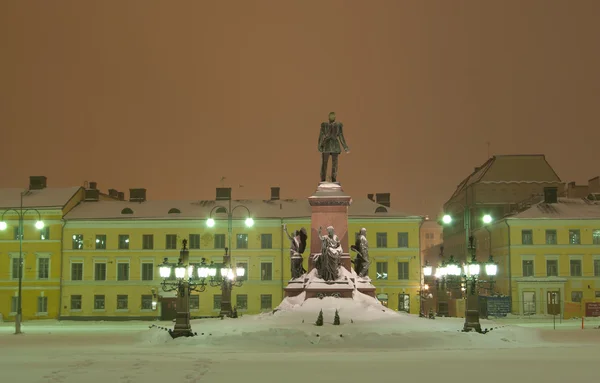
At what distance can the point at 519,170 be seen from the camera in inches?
3878

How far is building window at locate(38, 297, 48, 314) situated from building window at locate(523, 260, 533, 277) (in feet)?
132

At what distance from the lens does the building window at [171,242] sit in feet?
270

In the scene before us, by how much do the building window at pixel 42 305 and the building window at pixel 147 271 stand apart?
27.8 ft

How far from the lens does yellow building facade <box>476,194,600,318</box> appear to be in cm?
7756

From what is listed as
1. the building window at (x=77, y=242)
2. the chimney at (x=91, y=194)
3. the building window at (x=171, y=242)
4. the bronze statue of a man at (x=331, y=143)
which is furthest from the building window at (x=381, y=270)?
the bronze statue of a man at (x=331, y=143)

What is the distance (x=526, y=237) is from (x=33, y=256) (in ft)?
138

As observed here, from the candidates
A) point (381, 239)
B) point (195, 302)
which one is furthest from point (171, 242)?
point (381, 239)

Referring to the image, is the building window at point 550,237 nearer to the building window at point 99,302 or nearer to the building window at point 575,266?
the building window at point 575,266

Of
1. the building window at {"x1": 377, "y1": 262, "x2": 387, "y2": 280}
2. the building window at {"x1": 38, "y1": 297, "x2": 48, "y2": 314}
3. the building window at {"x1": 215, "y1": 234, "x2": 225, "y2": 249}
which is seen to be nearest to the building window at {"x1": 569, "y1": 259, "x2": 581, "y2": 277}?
the building window at {"x1": 377, "y1": 262, "x2": 387, "y2": 280}

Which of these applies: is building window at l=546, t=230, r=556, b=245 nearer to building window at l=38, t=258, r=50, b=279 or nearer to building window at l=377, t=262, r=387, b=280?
building window at l=377, t=262, r=387, b=280

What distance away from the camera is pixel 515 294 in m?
77.1

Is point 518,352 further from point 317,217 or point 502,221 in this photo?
point 502,221

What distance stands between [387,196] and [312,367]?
221 feet

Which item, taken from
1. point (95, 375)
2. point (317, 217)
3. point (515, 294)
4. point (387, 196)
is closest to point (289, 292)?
point (317, 217)
